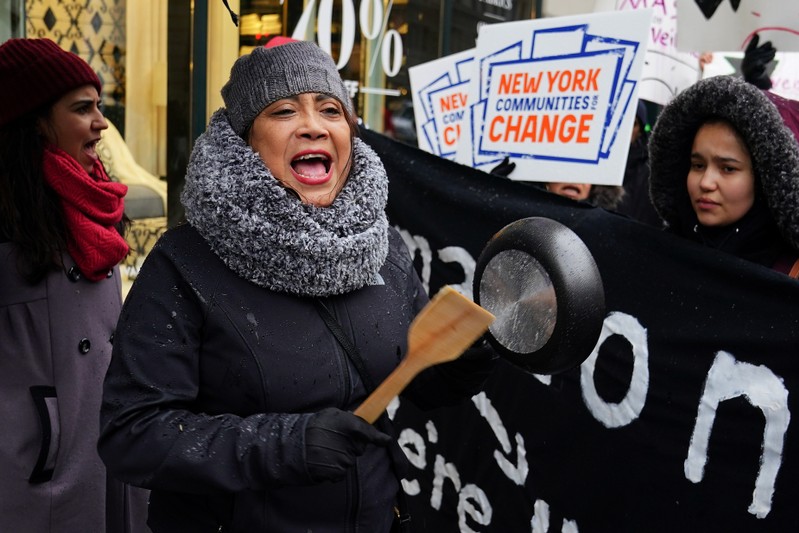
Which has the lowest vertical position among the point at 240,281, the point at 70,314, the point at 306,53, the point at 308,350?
the point at 70,314

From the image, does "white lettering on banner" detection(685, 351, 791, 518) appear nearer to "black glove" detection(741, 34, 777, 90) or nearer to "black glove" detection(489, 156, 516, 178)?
"black glove" detection(489, 156, 516, 178)

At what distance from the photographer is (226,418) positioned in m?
1.66

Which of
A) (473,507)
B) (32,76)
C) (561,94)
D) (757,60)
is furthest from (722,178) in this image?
(32,76)

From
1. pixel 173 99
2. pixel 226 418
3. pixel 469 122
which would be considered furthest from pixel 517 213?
pixel 173 99

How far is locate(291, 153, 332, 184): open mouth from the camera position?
1.87 metres

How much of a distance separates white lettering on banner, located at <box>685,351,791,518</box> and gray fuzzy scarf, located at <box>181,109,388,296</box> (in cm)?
101

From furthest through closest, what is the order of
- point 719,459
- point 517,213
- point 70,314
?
point 517,213 → point 70,314 → point 719,459

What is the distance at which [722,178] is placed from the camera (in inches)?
96.2

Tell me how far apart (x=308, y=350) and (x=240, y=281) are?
0.64 feet

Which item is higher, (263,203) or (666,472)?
(263,203)

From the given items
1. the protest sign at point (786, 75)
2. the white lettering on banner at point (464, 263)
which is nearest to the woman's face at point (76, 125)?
the white lettering on banner at point (464, 263)

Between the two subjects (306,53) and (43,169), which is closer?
(306,53)

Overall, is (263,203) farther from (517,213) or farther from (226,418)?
(517,213)

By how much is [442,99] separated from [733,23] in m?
1.33
